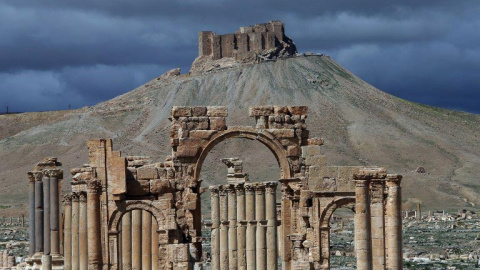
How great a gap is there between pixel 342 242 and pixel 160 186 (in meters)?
44.6

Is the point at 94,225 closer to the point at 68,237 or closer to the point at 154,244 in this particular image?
the point at 154,244

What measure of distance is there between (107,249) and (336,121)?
11036cm

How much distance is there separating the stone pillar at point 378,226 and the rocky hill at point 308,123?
88.1 metres

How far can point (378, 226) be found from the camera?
30531 mm

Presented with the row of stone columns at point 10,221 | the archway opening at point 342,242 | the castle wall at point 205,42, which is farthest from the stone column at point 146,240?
the castle wall at point 205,42

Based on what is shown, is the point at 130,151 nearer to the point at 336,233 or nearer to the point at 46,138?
the point at 46,138

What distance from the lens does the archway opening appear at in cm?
6244

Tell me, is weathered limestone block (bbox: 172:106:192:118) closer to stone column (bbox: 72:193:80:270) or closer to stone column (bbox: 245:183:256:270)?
stone column (bbox: 72:193:80:270)

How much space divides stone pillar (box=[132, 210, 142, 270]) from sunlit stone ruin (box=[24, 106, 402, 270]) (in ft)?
0.10

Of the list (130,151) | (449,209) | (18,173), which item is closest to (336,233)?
(449,209)

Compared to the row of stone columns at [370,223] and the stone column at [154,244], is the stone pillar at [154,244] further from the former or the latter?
the row of stone columns at [370,223]

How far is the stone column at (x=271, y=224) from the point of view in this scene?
41.5 meters

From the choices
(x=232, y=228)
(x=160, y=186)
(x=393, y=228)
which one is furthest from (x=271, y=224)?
(x=393, y=228)

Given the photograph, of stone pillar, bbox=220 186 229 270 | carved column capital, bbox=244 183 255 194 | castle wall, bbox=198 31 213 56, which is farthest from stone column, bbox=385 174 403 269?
castle wall, bbox=198 31 213 56
